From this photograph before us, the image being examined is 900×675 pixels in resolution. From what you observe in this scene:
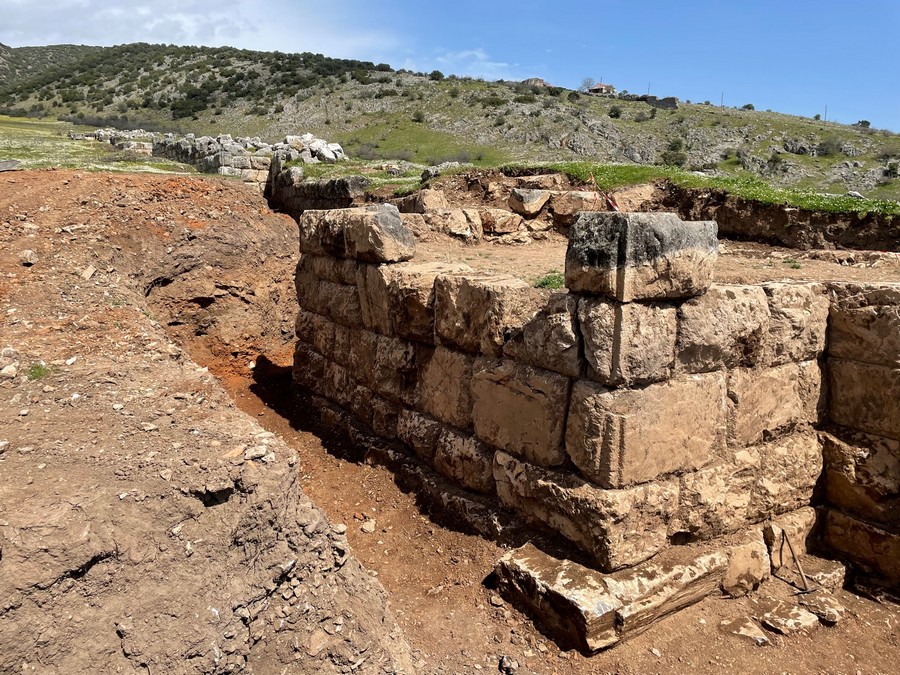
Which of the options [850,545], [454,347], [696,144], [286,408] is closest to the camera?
[850,545]

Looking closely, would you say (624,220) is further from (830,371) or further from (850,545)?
(850,545)

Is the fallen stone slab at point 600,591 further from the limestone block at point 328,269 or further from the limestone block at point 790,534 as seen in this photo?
the limestone block at point 328,269

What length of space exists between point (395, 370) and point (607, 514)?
274cm

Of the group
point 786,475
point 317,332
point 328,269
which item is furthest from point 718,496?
point 317,332

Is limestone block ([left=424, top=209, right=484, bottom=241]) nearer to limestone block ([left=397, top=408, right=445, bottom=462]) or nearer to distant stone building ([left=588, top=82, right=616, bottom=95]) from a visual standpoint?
limestone block ([left=397, top=408, right=445, bottom=462])

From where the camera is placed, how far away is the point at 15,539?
3.09m

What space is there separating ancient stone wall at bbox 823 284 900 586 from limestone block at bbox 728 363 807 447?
1.20 ft

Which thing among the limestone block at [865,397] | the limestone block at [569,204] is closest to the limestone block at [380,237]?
the limestone block at [569,204]

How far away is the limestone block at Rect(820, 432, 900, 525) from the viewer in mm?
4699

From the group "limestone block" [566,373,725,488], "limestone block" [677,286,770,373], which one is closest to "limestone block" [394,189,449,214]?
"limestone block" [677,286,770,373]

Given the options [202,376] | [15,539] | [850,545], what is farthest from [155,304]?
[850,545]

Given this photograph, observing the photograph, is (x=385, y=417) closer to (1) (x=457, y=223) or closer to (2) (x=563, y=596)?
(2) (x=563, y=596)

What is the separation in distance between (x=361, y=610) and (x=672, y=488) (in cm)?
225

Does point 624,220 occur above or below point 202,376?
above
